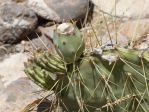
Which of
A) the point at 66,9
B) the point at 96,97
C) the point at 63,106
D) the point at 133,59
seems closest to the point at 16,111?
the point at 63,106

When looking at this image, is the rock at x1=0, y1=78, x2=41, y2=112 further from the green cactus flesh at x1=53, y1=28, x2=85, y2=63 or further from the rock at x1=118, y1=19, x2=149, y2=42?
the rock at x1=118, y1=19, x2=149, y2=42

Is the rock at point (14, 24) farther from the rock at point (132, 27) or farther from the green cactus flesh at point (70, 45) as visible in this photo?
the green cactus flesh at point (70, 45)

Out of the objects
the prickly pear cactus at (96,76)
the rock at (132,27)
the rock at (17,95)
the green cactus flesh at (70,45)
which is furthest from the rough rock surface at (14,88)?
the green cactus flesh at (70,45)

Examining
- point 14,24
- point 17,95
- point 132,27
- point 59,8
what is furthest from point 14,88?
point 59,8

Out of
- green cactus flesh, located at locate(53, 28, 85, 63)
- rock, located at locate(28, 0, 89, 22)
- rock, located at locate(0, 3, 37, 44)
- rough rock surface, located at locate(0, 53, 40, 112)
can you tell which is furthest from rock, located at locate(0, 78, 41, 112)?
rock, located at locate(28, 0, 89, 22)

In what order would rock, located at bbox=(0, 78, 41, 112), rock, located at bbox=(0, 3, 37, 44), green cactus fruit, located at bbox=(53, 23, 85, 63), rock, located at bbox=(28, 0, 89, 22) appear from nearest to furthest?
green cactus fruit, located at bbox=(53, 23, 85, 63), rock, located at bbox=(0, 78, 41, 112), rock, located at bbox=(0, 3, 37, 44), rock, located at bbox=(28, 0, 89, 22)

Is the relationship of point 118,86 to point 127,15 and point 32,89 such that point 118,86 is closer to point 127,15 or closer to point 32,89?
point 32,89

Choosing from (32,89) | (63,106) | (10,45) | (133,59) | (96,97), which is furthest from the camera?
(10,45)
